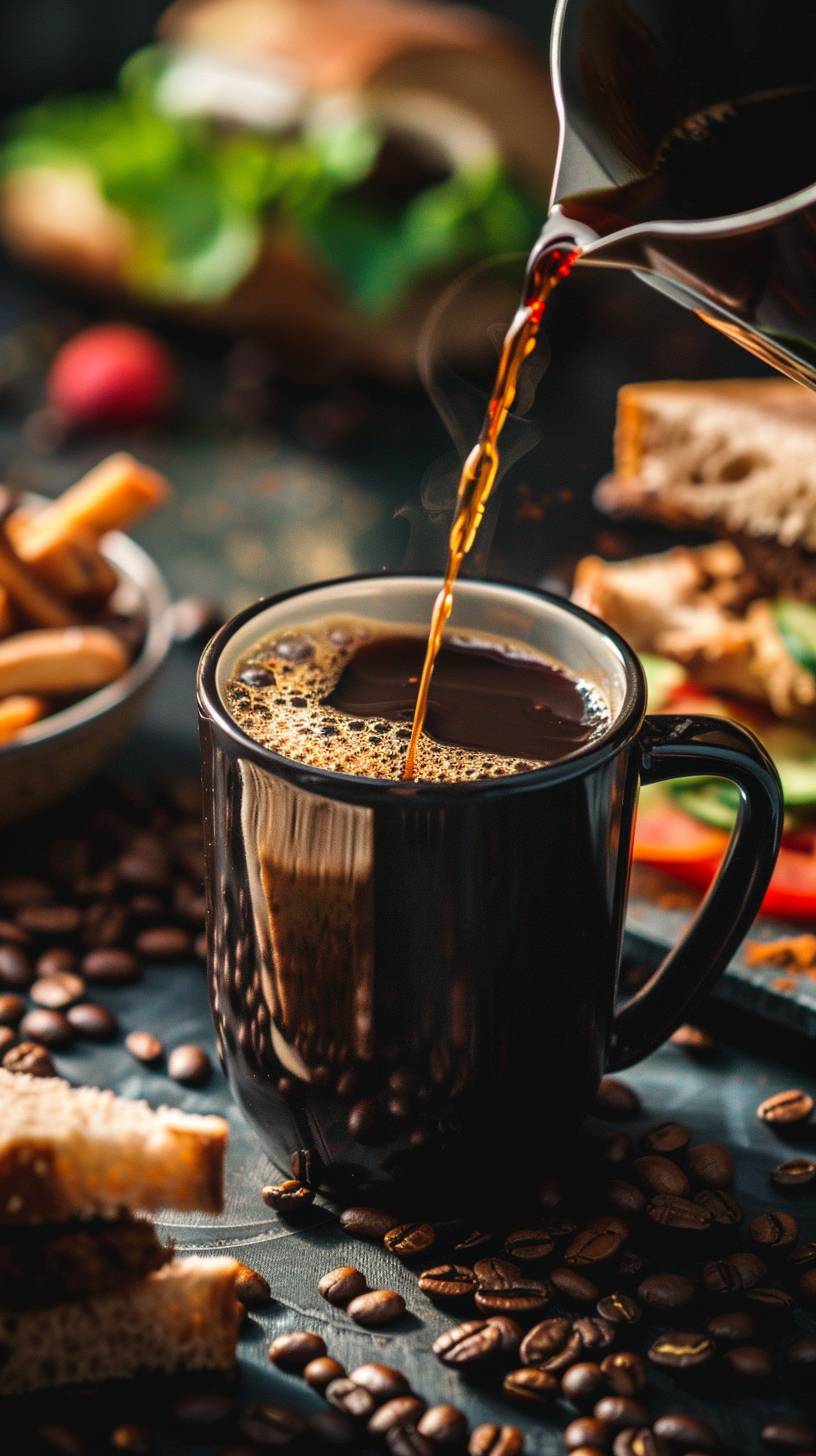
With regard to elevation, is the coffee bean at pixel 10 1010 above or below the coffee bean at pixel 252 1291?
below

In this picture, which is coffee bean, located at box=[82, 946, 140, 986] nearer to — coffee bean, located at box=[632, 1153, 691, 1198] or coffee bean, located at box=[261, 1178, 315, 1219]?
coffee bean, located at box=[261, 1178, 315, 1219]

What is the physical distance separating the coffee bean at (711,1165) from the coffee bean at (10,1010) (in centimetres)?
66

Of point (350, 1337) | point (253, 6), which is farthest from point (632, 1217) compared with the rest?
point (253, 6)

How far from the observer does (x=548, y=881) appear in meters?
1.20

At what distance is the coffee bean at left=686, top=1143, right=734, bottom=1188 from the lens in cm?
141

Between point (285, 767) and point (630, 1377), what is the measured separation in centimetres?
52

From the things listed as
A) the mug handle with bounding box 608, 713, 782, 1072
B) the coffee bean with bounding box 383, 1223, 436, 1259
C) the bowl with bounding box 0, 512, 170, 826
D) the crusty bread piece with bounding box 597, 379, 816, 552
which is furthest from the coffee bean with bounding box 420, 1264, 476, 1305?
the crusty bread piece with bounding box 597, 379, 816, 552

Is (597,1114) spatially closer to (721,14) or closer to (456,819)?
(456,819)

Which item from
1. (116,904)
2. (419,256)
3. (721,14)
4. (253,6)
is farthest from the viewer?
(253,6)

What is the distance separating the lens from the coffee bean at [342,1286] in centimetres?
128

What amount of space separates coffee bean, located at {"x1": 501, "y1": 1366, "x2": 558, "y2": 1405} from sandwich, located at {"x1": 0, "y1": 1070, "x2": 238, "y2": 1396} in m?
Result: 0.21

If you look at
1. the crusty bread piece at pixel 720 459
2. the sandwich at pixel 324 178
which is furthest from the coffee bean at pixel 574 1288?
the sandwich at pixel 324 178

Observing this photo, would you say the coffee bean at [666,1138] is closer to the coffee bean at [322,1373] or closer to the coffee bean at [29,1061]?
the coffee bean at [322,1373]

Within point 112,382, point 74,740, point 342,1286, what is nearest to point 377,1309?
point 342,1286
